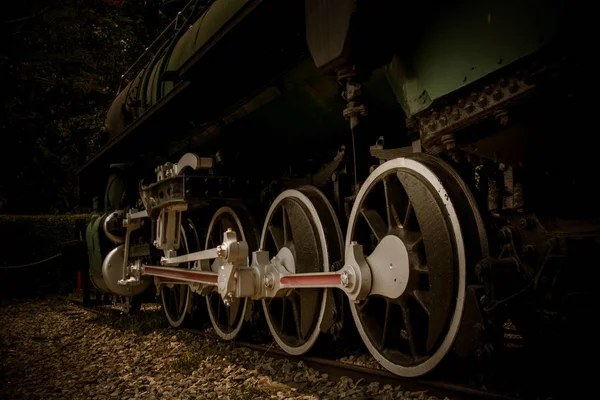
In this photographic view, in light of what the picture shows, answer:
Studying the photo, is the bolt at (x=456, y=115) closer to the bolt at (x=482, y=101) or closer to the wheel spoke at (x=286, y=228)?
the bolt at (x=482, y=101)

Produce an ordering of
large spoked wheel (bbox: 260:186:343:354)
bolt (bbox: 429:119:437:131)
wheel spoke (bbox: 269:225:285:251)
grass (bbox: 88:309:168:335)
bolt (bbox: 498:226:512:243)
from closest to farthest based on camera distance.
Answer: bolt (bbox: 498:226:512:243) < bolt (bbox: 429:119:437:131) < large spoked wheel (bbox: 260:186:343:354) < wheel spoke (bbox: 269:225:285:251) < grass (bbox: 88:309:168:335)

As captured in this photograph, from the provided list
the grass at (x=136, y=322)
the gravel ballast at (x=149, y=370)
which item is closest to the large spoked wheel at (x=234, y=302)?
the gravel ballast at (x=149, y=370)

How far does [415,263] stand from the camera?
239cm

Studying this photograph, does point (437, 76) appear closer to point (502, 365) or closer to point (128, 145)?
point (502, 365)

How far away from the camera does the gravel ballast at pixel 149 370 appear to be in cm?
270

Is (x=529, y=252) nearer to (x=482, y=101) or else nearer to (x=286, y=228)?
(x=482, y=101)

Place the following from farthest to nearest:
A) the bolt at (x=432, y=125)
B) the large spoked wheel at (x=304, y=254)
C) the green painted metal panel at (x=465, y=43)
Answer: the large spoked wheel at (x=304, y=254), the bolt at (x=432, y=125), the green painted metal panel at (x=465, y=43)

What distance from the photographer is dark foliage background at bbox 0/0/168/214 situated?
38.9 ft

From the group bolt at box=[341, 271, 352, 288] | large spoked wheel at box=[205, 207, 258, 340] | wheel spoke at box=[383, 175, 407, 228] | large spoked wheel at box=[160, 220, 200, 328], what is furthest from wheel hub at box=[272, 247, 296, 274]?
large spoked wheel at box=[160, 220, 200, 328]

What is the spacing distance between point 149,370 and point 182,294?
1554 mm

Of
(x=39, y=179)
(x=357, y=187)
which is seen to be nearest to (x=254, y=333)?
(x=357, y=187)

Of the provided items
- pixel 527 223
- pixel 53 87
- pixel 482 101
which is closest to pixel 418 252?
pixel 527 223

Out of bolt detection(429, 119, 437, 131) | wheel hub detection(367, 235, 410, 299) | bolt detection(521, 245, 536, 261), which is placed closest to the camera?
bolt detection(521, 245, 536, 261)

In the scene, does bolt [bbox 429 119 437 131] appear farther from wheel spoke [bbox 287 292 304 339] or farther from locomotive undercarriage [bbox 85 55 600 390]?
wheel spoke [bbox 287 292 304 339]
